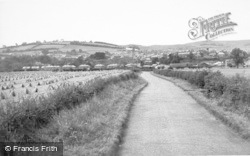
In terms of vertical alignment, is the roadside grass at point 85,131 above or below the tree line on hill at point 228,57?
below

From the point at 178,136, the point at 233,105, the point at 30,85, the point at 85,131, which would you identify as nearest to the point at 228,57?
the point at 30,85

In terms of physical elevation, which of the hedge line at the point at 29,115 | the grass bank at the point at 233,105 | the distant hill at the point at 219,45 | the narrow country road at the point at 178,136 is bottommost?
the narrow country road at the point at 178,136

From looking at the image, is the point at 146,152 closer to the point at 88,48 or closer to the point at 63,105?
the point at 63,105

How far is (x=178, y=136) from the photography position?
35.2ft

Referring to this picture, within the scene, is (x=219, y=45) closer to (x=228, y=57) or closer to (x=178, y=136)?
(x=228, y=57)

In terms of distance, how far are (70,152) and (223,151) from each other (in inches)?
172

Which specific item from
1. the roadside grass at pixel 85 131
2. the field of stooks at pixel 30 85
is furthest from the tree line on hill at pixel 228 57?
the roadside grass at pixel 85 131

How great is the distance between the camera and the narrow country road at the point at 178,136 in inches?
357

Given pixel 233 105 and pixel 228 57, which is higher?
pixel 228 57

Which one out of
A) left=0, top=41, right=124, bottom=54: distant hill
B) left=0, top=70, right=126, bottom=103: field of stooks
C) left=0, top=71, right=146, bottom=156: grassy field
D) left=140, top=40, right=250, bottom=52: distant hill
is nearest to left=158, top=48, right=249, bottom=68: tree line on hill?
left=140, top=40, right=250, bottom=52: distant hill

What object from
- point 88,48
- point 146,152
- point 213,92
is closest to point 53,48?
point 88,48

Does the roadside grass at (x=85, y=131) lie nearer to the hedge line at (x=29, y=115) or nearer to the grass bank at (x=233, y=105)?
the hedge line at (x=29, y=115)

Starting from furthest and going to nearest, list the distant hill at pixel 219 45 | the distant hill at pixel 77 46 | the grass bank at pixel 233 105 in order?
the distant hill at pixel 77 46
the distant hill at pixel 219 45
the grass bank at pixel 233 105

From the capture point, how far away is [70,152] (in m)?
8.09
